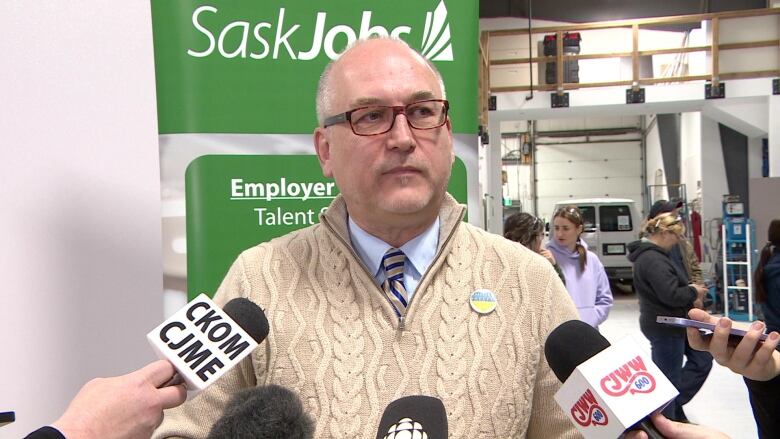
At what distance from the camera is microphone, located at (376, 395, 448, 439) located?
891mm

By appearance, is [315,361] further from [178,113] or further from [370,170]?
[178,113]

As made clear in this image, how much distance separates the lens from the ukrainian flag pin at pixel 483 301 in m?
1.38

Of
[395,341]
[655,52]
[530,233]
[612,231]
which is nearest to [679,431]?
[395,341]

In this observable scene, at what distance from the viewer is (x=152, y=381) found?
35.4 inches

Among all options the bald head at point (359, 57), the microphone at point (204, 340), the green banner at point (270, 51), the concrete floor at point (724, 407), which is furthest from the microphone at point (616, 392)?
the concrete floor at point (724, 407)

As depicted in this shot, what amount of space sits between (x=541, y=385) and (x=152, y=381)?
2.84 feet

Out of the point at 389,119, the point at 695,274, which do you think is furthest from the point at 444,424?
the point at 695,274

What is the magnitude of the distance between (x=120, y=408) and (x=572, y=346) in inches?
27.0

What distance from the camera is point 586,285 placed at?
172 inches

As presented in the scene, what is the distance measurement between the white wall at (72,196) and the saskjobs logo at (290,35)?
29cm

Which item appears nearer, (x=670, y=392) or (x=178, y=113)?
(x=670, y=392)

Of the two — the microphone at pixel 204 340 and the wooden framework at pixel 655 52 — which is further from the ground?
the wooden framework at pixel 655 52

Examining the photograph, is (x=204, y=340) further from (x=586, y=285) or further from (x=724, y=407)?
(x=724, y=407)

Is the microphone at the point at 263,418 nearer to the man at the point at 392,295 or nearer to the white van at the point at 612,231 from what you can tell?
the man at the point at 392,295
